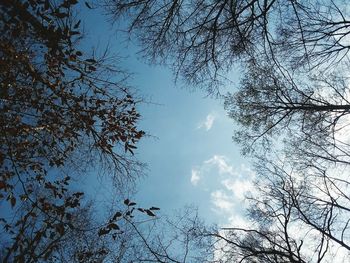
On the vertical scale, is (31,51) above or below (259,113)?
below

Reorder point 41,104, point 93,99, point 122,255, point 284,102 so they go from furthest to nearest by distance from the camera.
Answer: point 122,255 → point 284,102 → point 93,99 → point 41,104

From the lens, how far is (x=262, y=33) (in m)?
5.87

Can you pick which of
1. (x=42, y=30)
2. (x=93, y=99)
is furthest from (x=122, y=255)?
(x=42, y=30)

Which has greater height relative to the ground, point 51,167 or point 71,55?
point 71,55

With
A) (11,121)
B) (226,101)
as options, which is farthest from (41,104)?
(226,101)

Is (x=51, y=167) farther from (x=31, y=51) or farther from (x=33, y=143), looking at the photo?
(x=31, y=51)

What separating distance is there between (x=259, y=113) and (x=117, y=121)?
15.6 feet

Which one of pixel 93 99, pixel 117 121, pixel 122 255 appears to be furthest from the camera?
pixel 122 255

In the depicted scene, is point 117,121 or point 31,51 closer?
point 31,51

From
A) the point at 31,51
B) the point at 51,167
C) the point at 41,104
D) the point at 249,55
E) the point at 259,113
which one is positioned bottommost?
the point at 51,167

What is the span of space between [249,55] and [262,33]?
51cm

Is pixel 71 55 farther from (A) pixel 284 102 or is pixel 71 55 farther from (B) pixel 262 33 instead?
(A) pixel 284 102

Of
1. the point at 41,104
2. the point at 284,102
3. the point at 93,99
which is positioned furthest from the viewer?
the point at 284,102

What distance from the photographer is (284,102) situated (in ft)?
25.9
